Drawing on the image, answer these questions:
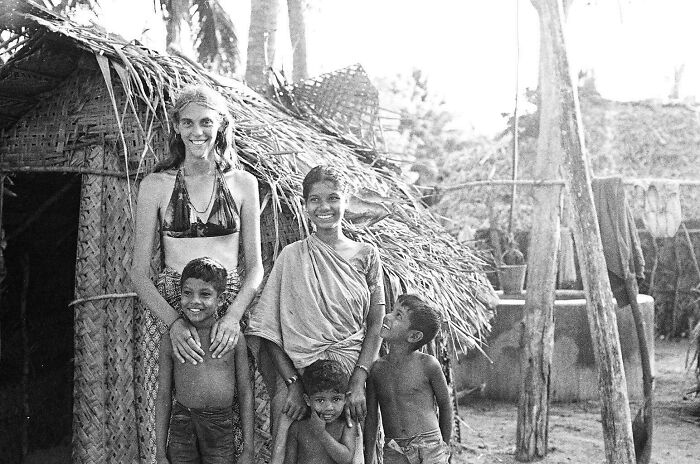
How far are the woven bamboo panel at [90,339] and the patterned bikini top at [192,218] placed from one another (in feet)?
4.65

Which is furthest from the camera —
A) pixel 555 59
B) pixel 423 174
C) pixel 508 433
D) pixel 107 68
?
pixel 423 174

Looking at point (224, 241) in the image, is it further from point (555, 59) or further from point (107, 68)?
point (555, 59)

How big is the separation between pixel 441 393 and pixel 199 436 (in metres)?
1.07

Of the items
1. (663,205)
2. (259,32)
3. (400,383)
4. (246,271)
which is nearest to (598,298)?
(400,383)

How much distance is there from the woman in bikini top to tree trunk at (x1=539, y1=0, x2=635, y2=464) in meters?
2.64

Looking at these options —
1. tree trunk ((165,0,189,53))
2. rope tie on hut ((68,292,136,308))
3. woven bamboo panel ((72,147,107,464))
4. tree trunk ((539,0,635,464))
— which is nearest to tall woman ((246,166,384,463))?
rope tie on hut ((68,292,136,308))

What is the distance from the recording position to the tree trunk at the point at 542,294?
19.8 ft

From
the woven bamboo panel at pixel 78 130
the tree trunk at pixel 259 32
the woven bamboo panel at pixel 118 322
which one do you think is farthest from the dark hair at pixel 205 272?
the tree trunk at pixel 259 32

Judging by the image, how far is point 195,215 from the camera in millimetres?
3031

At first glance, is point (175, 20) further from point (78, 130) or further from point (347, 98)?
point (78, 130)

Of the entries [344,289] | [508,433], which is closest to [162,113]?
[344,289]

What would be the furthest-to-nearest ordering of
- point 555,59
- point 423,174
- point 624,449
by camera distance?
point 423,174 < point 555,59 < point 624,449

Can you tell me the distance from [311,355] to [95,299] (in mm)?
1741

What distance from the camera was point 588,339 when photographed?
8227 mm
